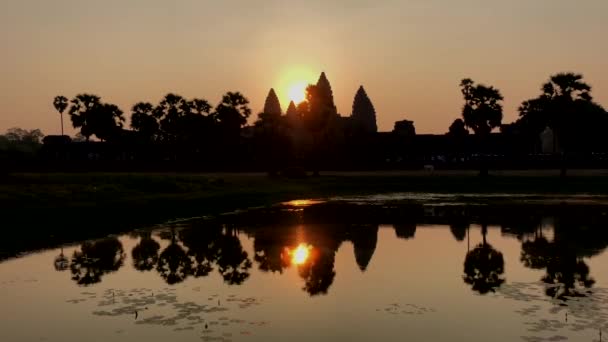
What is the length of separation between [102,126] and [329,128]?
38108 mm

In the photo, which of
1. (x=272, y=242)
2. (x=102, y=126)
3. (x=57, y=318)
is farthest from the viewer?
(x=102, y=126)

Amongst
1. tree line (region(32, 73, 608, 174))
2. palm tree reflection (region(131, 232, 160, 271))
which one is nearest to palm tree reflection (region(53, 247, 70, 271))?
palm tree reflection (region(131, 232, 160, 271))

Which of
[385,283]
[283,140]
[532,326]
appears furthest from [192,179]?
Answer: [532,326]

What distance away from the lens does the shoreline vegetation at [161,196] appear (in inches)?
1198

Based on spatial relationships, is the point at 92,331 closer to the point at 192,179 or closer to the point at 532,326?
the point at 532,326

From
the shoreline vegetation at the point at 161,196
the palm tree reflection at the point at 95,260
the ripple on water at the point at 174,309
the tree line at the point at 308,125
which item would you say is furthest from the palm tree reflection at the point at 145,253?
the tree line at the point at 308,125

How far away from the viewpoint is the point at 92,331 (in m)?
12.8

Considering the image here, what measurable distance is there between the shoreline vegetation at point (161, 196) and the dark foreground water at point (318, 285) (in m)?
3.91

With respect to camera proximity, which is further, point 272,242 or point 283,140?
point 283,140

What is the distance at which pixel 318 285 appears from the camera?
1742 cm

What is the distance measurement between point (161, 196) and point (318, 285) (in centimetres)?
3301

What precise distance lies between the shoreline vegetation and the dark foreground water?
154 inches

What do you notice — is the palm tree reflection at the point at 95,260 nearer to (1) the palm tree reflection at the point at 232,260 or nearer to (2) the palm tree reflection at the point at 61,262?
(2) the palm tree reflection at the point at 61,262

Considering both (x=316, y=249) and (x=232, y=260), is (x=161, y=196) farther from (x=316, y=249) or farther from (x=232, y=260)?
(x=232, y=260)
